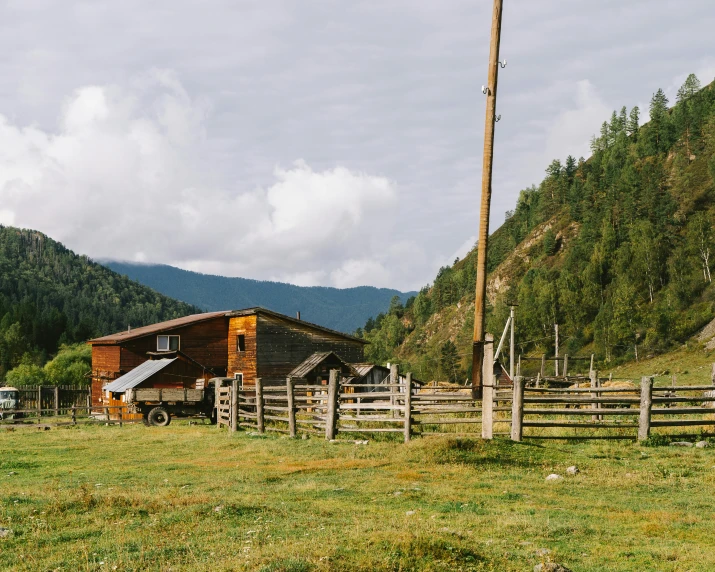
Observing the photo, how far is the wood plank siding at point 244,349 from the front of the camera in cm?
5572

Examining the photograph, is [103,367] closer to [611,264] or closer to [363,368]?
[363,368]

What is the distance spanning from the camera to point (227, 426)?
31719 millimetres

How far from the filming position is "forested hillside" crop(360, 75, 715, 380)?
104 m

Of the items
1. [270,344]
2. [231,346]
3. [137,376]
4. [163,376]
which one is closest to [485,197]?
[163,376]

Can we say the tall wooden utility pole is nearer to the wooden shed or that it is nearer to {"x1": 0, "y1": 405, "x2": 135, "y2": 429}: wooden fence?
{"x1": 0, "y1": 405, "x2": 135, "y2": 429}: wooden fence

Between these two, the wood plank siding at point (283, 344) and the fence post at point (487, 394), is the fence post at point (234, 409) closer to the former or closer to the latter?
the fence post at point (487, 394)

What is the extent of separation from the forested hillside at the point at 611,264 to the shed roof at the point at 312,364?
38.5m

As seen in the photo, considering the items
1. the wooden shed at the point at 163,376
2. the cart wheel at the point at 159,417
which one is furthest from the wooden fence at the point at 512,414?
the wooden shed at the point at 163,376

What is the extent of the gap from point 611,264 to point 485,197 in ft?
372

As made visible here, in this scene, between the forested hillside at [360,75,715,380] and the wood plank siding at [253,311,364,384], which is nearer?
the wood plank siding at [253,311,364,384]

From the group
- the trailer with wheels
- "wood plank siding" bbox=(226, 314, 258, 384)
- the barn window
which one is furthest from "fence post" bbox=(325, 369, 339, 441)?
the barn window

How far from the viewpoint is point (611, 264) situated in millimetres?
125625

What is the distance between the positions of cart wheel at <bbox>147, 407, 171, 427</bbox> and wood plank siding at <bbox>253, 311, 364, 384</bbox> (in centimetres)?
1813

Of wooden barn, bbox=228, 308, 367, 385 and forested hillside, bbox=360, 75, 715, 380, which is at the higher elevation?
forested hillside, bbox=360, 75, 715, 380
